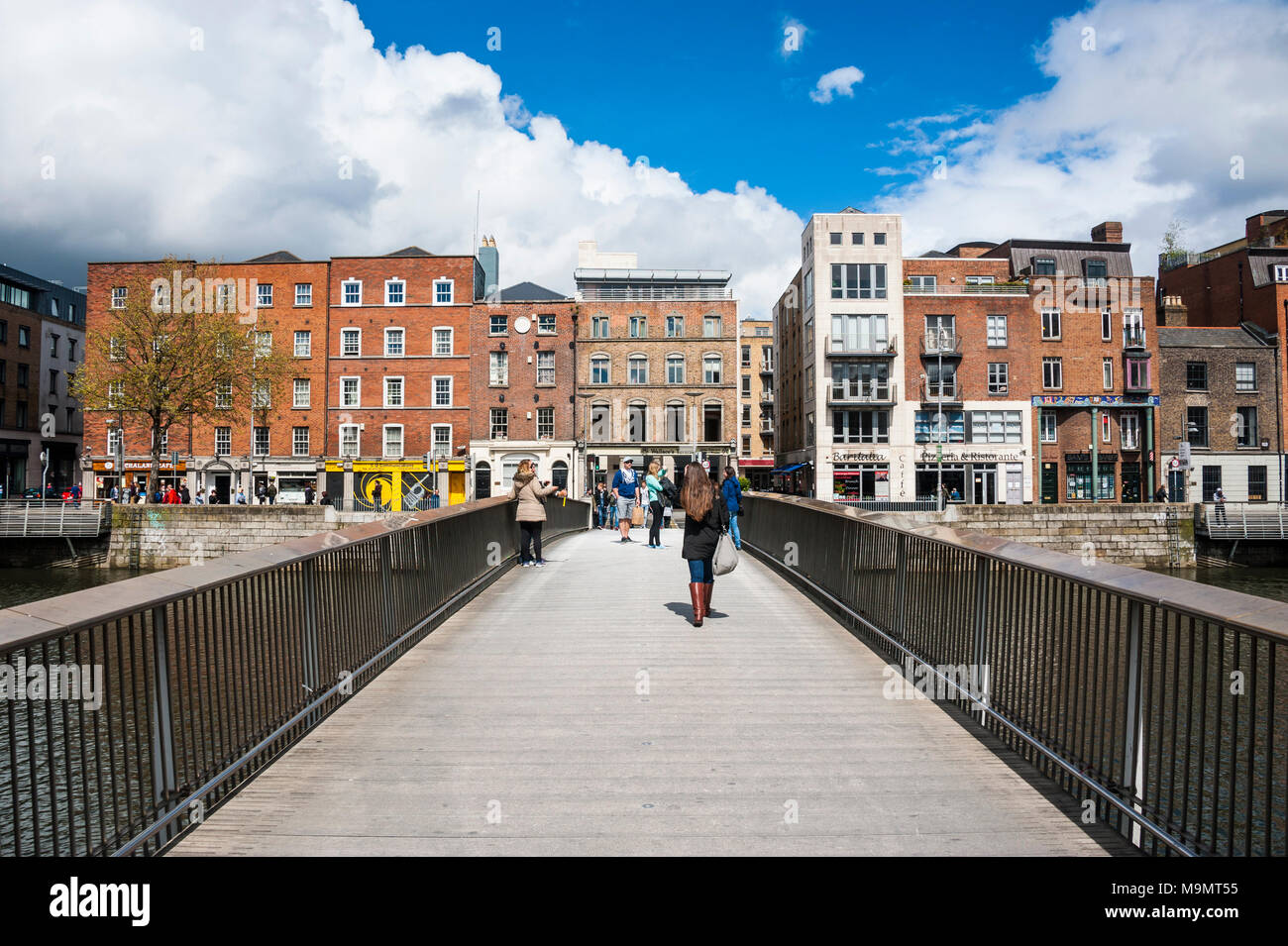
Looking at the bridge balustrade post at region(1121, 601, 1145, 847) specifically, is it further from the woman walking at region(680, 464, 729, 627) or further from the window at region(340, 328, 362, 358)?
the window at region(340, 328, 362, 358)

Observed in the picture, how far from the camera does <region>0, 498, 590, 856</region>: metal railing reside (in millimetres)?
3209

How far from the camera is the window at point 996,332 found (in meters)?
51.1

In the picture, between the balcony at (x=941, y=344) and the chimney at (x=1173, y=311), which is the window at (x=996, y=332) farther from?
the chimney at (x=1173, y=311)

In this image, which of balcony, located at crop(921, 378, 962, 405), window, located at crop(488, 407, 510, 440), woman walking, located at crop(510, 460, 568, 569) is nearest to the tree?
window, located at crop(488, 407, 510, 440)

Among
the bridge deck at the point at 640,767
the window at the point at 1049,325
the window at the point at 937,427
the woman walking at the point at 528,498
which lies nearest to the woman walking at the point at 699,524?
the bridge deck at the point at 640,767

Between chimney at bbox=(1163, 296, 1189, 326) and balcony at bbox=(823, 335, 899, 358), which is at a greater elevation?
chimney at bbox=(1163, 296, 1189, 326)

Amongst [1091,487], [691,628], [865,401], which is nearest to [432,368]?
[865,401]

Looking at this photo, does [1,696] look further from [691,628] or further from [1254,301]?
[1254,301]

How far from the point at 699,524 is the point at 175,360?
40018 millimetres

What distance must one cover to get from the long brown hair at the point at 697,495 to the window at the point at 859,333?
147 feet

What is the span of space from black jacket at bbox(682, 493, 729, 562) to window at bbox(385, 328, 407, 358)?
145 ft

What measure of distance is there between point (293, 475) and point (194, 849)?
48888 millimetres

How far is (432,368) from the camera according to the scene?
50.1m
